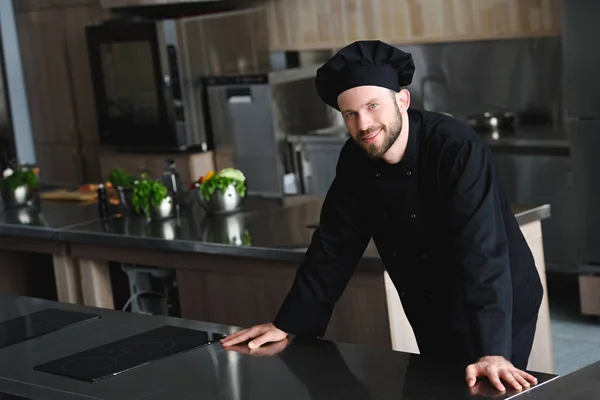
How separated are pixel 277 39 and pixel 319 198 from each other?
2.53 m

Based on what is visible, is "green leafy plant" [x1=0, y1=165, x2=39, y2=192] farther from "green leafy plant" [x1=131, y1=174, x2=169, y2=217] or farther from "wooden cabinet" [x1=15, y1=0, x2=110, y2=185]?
"wooden cabinet" [x1=15, y1=0, x2=110, y2=185]

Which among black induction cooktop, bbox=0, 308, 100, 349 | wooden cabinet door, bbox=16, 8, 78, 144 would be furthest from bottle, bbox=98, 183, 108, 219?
wooden cabinet door, bbox=16, 8, 78, 144

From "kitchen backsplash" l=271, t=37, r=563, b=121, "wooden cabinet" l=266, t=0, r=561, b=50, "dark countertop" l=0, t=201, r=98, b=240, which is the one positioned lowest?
"dark countertop" l=0, t=201, r=98, b=240

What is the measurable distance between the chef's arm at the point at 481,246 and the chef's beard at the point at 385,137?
0.16 metres

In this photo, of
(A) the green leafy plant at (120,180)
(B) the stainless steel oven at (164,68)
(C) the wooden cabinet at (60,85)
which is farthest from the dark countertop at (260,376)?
(C) the wooden cabinet at (60,85)

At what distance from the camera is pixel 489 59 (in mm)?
6332

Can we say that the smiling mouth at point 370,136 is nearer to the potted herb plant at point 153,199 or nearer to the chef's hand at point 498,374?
the chef's hand at point 498,374

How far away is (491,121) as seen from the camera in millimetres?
5961

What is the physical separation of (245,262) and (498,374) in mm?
1913

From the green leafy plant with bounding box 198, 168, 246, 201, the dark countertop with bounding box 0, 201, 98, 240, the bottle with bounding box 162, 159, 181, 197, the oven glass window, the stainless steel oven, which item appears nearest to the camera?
the green leafy plant with bounding box 198, 168, 246, 201

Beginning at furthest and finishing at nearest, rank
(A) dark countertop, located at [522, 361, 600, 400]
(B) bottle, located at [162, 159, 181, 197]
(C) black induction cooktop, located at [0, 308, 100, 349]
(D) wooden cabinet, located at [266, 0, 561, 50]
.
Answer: (D) wooden cabinet, located at [266, 0, 561, 50] < (B) bottle, located at [162, 159, 181, 197] < (C) black induction cooktop, located at [0, 308, 100, 349] < (A) dark countertop, located at [522, 361, 600, 400]

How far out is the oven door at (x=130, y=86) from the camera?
6.70 meters

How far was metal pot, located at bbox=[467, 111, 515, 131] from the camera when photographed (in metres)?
5.96

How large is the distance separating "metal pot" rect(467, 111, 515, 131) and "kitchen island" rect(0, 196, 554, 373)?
164cm
